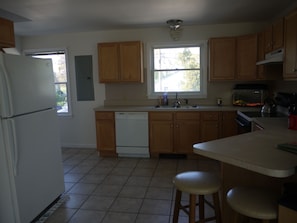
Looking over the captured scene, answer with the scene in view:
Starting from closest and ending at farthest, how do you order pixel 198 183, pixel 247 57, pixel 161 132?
pixel 198 183 → pixel 247 57 → pixel 161 132

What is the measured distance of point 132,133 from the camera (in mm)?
4270

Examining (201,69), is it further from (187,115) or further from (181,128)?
(181,128)

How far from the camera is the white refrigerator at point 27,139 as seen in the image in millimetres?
2113

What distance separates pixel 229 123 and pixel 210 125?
316 millimetres

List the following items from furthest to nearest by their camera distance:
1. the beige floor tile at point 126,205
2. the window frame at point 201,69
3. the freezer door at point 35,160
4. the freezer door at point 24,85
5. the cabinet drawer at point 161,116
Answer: the window frame at point 201,69 → the cabinet drawer at point 161,116 → the beige floor tile at point 126,205 → the freezer door at point 35,160 → the freezer door at point 24,85

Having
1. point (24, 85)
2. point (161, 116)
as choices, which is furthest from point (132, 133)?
point (24, 85)

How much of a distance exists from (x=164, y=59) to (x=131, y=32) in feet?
2.74

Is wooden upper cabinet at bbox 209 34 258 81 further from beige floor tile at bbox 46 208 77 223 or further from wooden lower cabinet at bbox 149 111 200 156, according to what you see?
beige floor tile at bbox 46 208 77 223

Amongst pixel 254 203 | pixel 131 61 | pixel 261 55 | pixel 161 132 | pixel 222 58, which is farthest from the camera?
pixel 131 61

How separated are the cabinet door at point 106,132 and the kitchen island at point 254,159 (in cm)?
274

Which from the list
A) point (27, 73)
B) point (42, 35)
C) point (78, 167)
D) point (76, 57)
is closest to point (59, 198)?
point (78, 167)

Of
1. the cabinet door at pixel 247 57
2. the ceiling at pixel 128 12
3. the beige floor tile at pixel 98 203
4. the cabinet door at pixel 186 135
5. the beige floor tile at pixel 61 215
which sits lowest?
the beige floor tile at pixel 61 215

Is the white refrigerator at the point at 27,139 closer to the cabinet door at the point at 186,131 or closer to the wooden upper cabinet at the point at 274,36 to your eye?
the cabinet door at the point at 186,131

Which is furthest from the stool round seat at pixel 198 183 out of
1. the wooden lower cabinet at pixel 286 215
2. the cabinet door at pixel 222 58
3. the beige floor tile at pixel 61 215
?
the cabinet door at pixel 222 58
